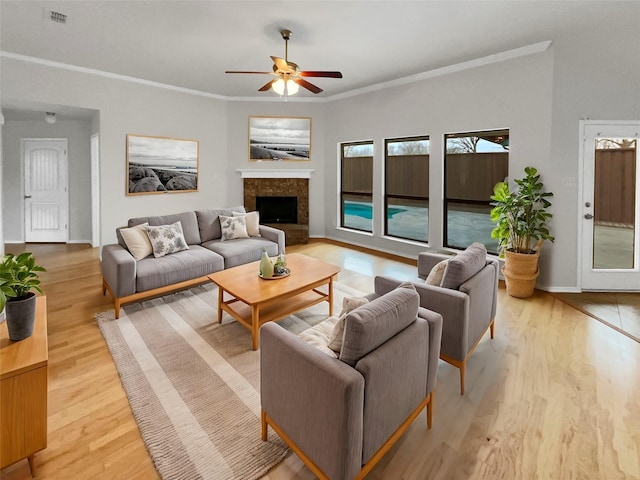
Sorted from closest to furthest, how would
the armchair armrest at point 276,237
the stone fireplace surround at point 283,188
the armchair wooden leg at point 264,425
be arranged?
1. the armchair wooden leg at point 264,425
2. the armchair armrest at point 276,237
3. the stone fireplace surround at point 283,188

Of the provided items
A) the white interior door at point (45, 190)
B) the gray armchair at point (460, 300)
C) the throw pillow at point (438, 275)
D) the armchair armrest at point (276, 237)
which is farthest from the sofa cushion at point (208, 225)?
the white interior door at point (45, 190)

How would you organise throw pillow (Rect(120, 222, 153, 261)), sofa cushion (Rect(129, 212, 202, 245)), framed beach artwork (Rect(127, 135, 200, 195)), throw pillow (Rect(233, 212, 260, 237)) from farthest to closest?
framed beach artwork (Rect(127, 135, 200, 195))
throw pillow (Rect(233, 212, 260, 237))
sofa cushion (Rect(129, 212, 202, 245))
throw pillow (Rect(120, 222, 153, 261))

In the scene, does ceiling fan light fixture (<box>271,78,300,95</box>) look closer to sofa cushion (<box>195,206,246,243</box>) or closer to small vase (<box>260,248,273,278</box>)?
small vase (<box>260,248,273,278</box>)

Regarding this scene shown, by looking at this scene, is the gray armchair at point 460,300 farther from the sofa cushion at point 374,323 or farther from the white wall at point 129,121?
the white wall at point 129,121

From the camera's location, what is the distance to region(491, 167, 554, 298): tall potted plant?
4.18 metres

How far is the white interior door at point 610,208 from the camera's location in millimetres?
4211

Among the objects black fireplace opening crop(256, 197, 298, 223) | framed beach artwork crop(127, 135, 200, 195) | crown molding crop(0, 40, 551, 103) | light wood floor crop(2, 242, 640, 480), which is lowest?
light wood floor crop(2, 242, 640, 480)

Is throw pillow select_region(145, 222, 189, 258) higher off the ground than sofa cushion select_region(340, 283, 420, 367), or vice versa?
throw pillow select_region(145, 222, 189, 258)

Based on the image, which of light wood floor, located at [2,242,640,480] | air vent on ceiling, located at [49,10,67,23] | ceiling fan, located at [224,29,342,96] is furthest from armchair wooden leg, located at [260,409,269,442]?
air vent on ceiling, located at [49,10,67,23]

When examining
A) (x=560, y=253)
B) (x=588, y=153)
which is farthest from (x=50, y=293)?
(x=588, y=153)

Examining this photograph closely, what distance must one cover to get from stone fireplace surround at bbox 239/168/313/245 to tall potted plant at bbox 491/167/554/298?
3785mm

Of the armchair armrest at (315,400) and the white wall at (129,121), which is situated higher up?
the white wall at (129,121)

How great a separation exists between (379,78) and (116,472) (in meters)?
5.92

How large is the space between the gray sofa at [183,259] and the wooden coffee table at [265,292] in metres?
0.66
